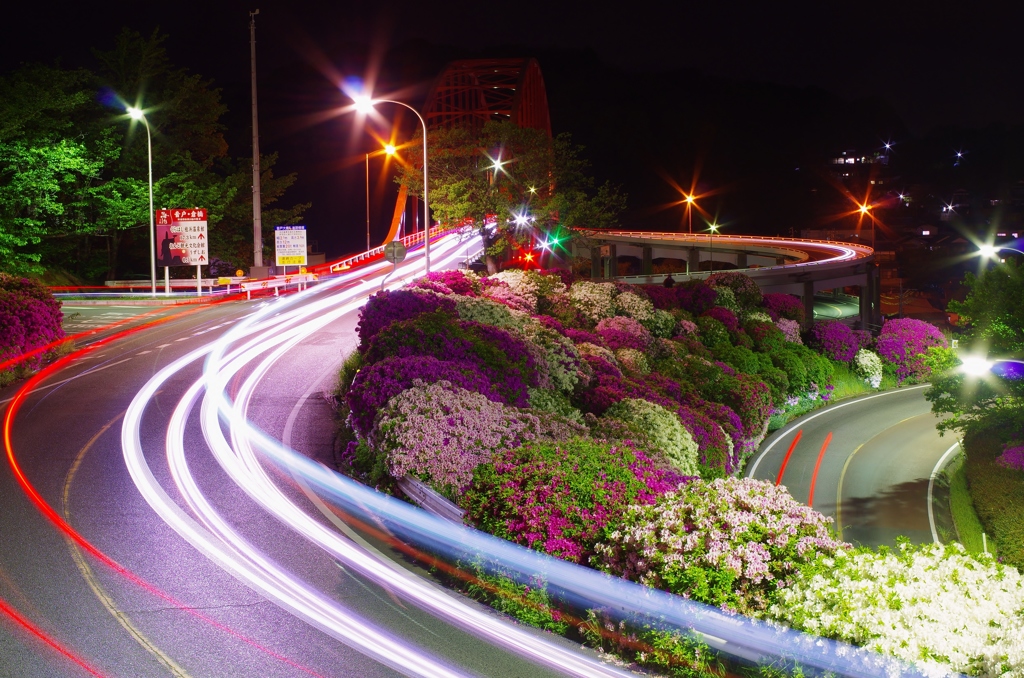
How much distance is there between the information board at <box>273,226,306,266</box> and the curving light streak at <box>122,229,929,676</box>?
25.0m

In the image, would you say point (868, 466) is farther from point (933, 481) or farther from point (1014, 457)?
point (1014, 457)

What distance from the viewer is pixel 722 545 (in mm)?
9094

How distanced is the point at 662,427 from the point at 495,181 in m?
27.2

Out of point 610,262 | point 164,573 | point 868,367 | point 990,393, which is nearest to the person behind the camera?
point 164,573

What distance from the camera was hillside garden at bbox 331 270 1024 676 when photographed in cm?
779

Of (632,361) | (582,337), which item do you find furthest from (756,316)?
(582,337)

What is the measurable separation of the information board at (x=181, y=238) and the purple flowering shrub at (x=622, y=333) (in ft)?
65.9

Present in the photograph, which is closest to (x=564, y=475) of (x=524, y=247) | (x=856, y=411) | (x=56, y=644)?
(x=56, y=644)

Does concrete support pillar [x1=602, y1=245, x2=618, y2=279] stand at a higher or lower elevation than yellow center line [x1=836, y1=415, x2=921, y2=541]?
higher

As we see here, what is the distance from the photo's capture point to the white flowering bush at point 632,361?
968 inches

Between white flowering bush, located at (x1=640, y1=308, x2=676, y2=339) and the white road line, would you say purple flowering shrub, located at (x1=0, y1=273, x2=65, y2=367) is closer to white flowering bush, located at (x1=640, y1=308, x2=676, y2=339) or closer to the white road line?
white flowering bush, located at (x1=640, y1=308, x2=676, y2=339)

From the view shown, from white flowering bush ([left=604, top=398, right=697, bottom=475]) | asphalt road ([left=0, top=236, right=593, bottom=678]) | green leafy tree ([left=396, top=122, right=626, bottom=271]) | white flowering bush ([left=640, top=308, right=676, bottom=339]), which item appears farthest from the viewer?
green leafy tree ([left=396, top=122, right=626, bottom=271])

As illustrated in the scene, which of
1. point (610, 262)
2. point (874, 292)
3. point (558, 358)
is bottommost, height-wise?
point (558, 358)

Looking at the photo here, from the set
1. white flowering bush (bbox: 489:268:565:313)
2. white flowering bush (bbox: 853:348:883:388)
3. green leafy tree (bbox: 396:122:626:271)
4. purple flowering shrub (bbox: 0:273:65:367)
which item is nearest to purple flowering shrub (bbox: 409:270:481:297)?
white flowering bush (bbox: 489:268:565:313)
